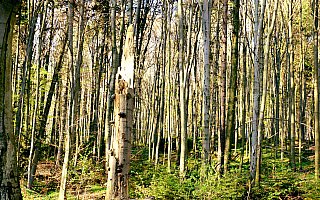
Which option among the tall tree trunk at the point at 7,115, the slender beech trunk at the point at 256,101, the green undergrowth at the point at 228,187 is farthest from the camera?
the slender beech trunk at the point at 256,101

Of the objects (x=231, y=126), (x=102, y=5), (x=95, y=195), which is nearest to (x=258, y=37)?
(x=231, y=126)

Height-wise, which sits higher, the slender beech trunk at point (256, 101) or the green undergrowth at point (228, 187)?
the slender beech trunk at point (256, 101)

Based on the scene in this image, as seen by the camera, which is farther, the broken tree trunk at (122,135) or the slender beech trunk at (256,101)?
the slender beech trunk at (256,101)

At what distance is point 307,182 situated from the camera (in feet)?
19.3

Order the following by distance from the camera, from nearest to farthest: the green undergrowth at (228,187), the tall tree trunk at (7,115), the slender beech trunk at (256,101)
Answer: the tall tree trunk at (7,115) → the green undergrowth at (228,187) → the slender beech trunk at (256,101)

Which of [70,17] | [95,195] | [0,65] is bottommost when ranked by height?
[95,195]

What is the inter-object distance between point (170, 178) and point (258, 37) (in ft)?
12.5

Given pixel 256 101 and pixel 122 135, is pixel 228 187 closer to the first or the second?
pixel 256 101

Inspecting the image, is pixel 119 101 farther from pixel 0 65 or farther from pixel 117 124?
pixel 0 65

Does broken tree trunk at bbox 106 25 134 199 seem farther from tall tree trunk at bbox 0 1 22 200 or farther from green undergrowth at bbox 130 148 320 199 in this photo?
green undergrowth at bbox 130 148 320 199

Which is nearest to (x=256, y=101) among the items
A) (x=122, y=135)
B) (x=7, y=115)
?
(x=122, y=135)

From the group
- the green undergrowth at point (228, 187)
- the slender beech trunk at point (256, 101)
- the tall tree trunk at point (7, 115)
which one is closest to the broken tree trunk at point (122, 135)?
the tall tree trunk at point (7, 115)

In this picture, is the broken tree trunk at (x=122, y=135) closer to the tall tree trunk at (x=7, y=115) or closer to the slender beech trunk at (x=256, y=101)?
the tall tree trunk at (x=7, y=115)

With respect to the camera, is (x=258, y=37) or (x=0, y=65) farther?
(x=258, y=37)
